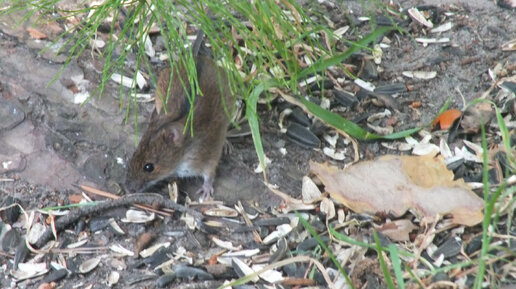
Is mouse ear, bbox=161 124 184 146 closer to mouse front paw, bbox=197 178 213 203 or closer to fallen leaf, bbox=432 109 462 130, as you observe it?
mouse front paw, bbox=197 178 213 203

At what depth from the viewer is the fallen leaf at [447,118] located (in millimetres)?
5320

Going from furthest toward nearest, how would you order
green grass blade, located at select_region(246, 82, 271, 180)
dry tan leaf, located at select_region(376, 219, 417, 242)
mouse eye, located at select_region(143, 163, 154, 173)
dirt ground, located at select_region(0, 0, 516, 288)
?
mouse eye, located at select_region(143, 163, 154, 173) → dirt ground, located at select_region(0, 0, 516, 288) → green grass blade, located at select_region(246, 82, 271, 180) → dry tan leaf, located at select_region(376, 219, 417, 242)

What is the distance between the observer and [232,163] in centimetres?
554

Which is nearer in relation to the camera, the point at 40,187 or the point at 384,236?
the point at 384,236

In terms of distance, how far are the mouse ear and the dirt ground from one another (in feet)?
0.91

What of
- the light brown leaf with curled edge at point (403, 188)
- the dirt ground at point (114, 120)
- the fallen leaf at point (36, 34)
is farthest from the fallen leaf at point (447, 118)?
the fallen leaf at point (36, 34)

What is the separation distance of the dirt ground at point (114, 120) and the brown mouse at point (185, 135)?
14 cm

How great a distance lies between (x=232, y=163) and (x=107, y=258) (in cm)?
130

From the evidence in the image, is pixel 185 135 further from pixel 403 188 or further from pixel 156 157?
pixel 403 188

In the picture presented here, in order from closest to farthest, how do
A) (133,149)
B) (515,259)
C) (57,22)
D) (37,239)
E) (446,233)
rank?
(515,259) < (446,233) < (37,239) < (133,149) < (57,22)

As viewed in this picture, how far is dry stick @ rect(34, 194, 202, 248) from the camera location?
480 cm

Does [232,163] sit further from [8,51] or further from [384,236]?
[8,51]

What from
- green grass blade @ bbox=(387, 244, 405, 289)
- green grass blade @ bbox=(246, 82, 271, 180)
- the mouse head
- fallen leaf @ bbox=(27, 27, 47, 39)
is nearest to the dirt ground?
fallen leaf @ bbox=(27, 27, 47, 39)

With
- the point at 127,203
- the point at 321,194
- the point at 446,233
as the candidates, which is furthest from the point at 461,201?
the point at 127,203
